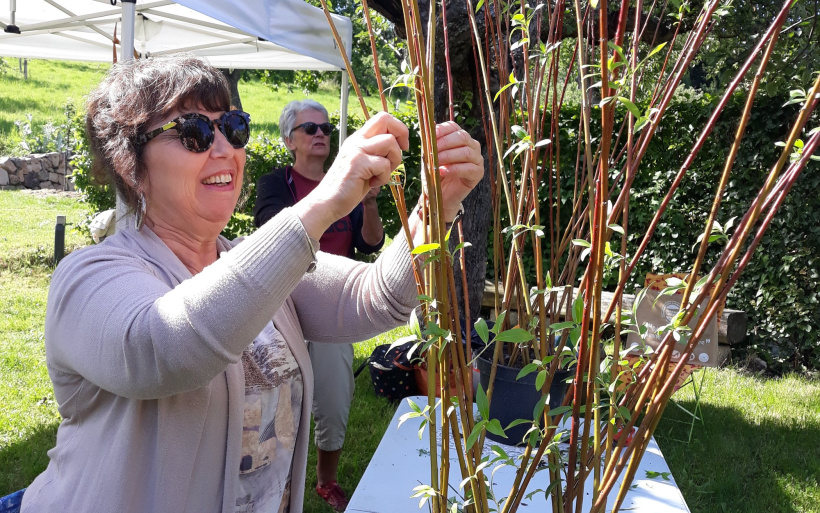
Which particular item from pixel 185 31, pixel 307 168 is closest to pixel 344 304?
pixel 307 168

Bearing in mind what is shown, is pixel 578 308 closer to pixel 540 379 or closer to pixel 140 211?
pixel 540 379

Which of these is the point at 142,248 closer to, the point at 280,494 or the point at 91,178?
the point at 91,178

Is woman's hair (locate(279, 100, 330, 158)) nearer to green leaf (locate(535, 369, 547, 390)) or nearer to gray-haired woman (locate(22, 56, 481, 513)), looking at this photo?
gray-haired woman (locate(22, 56, 481, 513))

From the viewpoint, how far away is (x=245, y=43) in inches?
234

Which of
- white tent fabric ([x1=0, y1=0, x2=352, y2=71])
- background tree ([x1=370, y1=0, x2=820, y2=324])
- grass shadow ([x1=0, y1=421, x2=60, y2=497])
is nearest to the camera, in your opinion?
grass shadow ([x1=0, y1=421, x2=60, y2=497])

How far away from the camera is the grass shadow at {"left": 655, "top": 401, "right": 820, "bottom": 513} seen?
360 cm

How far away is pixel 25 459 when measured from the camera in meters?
3.67

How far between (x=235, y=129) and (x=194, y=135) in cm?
11

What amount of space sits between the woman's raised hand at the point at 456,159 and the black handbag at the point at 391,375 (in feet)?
10.2

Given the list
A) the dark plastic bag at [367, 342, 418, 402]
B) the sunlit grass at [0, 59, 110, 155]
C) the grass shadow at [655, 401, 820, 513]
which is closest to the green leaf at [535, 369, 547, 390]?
the grass shadow at [655, 401, 820, 513]

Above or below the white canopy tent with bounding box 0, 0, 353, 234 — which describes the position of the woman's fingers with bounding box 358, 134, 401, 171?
below

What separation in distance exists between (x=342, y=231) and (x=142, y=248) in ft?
7.08

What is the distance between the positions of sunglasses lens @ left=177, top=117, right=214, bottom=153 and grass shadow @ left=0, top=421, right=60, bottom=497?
2.69 meters

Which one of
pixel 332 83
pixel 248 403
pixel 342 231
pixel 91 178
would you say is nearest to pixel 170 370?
pixel 248 403
